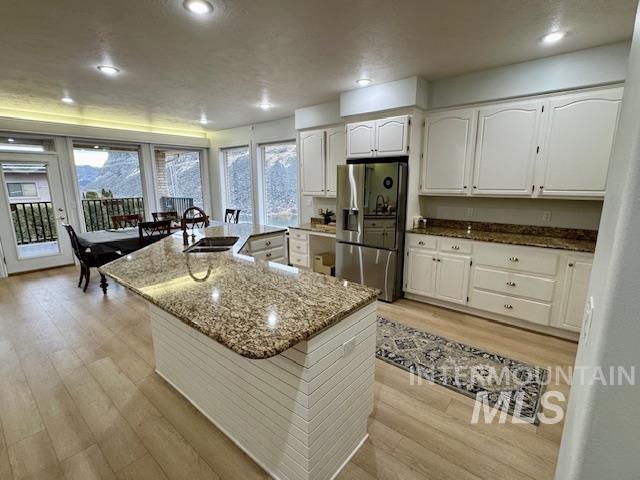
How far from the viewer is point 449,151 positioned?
3.41 meters

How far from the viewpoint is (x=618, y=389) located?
0.58 m

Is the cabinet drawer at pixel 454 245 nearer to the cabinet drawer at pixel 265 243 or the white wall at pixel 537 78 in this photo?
the white wall at pixel 537 78

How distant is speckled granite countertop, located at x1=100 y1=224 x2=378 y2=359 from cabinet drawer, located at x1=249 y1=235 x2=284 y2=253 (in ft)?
3.13

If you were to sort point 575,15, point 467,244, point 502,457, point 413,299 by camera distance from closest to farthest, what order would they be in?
point 502,457 → point 575,15 → point 467,244 → point 413,299

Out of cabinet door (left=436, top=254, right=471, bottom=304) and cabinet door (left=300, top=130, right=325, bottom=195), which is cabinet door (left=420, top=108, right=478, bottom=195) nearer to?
cabinet door (left=436, top=254, right=471, bottom=304)

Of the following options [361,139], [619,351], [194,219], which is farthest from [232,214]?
[619,351]

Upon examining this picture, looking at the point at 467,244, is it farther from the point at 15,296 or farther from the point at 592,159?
the point at 15,296

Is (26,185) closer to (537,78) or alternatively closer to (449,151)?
(449,151)

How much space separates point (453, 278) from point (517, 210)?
3.37 ft

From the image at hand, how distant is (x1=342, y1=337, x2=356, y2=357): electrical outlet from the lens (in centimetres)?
143

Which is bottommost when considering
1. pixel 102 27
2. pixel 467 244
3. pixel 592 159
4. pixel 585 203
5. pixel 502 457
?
pixel 502 457

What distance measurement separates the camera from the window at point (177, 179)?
631cm

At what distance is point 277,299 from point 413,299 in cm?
273

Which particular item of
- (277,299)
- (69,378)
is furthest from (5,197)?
(277,299)
